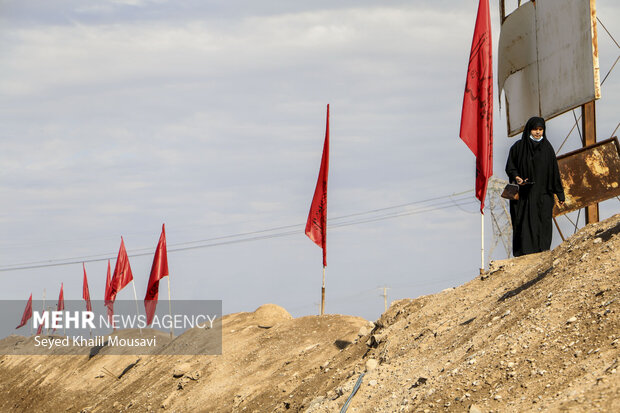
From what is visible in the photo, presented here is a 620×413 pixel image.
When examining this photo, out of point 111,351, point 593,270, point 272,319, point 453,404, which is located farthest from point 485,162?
point 111,351

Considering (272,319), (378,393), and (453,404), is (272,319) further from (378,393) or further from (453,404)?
(453,404)

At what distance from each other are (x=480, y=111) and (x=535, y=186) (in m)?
2.08

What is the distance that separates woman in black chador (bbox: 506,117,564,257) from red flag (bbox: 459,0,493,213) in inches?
39.0

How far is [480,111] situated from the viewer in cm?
1309

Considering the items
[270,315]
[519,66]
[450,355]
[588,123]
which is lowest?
[270,315]

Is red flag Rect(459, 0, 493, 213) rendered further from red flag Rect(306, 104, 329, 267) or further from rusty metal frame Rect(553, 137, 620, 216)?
red flag Rect(306, 104, 329, 267)

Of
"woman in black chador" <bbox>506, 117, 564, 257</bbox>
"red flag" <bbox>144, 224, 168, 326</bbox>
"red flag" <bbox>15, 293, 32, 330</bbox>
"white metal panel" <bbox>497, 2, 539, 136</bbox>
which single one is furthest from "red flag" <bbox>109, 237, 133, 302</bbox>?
"red flag" <bbox>15, 293, 32, 330</bbox>

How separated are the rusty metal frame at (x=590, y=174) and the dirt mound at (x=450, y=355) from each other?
134cm

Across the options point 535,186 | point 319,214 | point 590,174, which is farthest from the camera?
point 319,214

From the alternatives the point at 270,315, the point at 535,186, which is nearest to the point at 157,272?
the point at 270,315

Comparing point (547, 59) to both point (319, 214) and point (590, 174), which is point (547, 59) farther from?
point (319, 214)

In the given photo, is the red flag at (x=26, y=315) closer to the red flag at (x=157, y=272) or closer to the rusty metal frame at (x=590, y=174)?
the red flag at (x=157, y=272)

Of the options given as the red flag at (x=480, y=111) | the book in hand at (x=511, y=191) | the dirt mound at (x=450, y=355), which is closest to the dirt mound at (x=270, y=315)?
the dirt mound at (x=450, y=355)

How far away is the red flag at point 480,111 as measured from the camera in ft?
42.1
